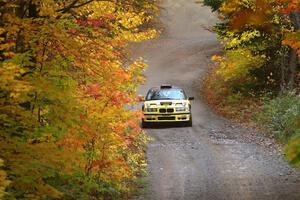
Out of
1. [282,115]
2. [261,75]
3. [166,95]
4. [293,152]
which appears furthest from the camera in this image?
[261,75]

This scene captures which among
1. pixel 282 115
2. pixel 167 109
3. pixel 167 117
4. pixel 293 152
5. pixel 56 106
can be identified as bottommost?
pixel 293 152

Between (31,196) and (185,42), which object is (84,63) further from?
(185,42)

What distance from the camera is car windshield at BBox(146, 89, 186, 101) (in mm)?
20125

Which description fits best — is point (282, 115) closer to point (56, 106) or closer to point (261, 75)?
point (261, 75)

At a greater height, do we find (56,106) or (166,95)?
(166,95)

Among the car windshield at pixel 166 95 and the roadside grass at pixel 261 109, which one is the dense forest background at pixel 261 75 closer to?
the roadside grass at pixel 261 109

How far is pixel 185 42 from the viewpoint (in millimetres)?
47500

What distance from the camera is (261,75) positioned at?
24.9 m

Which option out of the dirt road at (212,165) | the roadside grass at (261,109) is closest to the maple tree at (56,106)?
the dirt road at (212,165)

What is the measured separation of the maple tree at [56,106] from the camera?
7258 mm

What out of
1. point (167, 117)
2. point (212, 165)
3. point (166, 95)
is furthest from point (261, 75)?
point (212, 165)

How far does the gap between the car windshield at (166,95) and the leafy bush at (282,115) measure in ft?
11.4

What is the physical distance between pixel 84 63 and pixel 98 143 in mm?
1741

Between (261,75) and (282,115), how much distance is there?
21.4 feet
